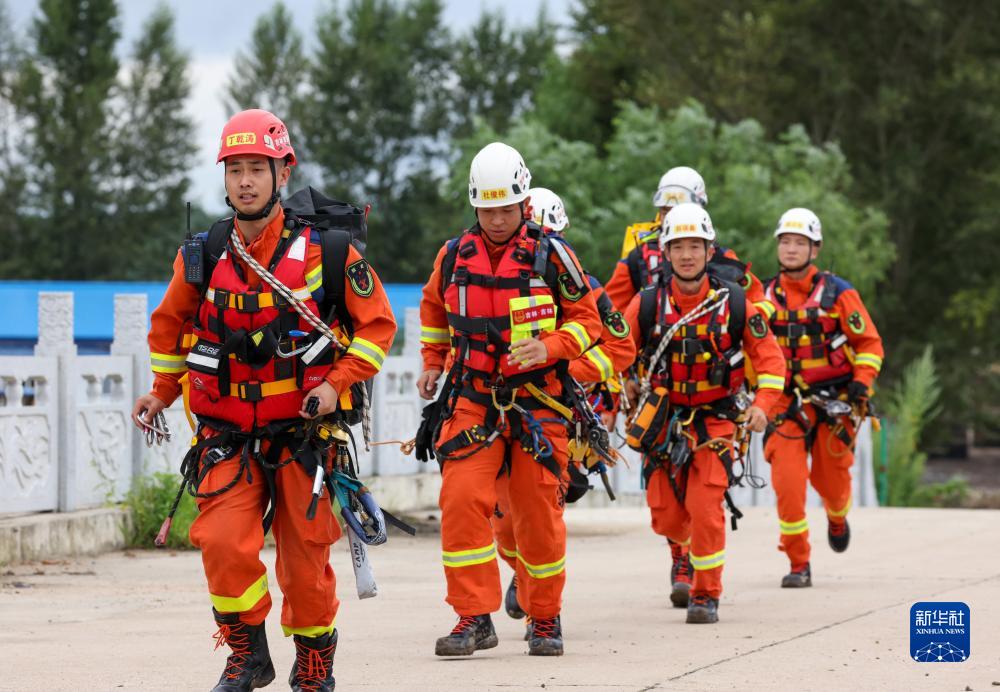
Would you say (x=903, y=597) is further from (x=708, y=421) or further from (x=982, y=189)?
(x=982, y=189)

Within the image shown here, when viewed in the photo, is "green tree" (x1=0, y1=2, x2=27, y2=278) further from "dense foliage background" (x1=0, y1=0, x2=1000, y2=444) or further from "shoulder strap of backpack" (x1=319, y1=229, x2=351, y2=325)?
"shoulder strap of backpack" (x1=319, y1=229, x2=351, y2=325)

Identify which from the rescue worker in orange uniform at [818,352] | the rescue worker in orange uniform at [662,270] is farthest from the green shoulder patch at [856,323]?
the rescue worker in orange uniform at [662,270]

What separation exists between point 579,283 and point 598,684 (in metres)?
2.05

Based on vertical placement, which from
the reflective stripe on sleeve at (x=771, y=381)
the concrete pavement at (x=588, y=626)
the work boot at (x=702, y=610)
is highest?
the reflective stripe on sleeve at (x=771, y=381)

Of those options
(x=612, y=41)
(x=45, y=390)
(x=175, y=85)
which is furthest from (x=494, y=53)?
(x=45, y=390)

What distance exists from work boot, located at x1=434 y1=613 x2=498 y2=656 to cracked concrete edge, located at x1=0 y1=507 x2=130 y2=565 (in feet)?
16.5

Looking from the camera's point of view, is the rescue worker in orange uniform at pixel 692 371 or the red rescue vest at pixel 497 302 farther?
the rescue worker in orange uniform at pixel 692 371

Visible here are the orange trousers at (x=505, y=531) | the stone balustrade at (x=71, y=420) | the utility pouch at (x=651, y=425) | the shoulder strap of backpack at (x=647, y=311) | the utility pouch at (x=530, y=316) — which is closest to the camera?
the utility pouch at (x=530, y=316)

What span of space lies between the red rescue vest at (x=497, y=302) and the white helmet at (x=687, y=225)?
1.94 metres

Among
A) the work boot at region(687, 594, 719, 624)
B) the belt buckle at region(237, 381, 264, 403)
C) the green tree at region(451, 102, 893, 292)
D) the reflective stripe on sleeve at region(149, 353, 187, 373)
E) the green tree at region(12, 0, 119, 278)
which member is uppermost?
the green tree at region(12, 0, 119, 278)

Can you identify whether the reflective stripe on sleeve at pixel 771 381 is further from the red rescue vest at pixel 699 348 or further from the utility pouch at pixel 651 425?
the utility pouch at pixel 651 425

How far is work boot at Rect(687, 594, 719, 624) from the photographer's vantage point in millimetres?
10109

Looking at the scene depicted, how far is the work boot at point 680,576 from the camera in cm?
1099

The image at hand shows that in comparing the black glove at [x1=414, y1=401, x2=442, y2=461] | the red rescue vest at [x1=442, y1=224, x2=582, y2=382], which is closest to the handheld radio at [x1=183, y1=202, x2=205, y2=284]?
the red rescue vest at [x1=442, y1=224, x2=582, y2=382]
